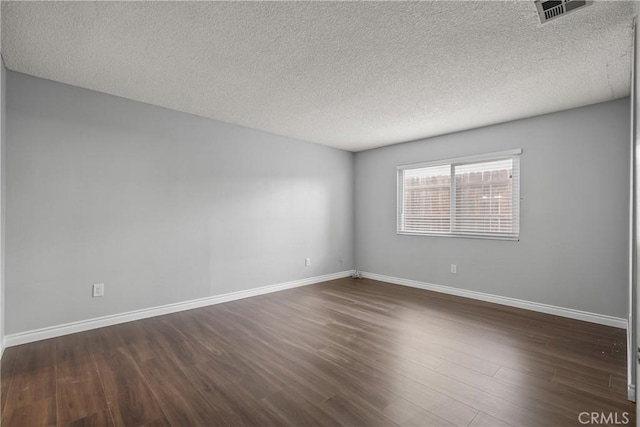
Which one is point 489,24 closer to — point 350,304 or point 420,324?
point 420,324

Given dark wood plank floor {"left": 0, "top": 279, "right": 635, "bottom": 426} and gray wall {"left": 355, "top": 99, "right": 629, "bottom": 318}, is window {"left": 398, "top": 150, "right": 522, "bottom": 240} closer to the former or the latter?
gray wall {"left": 355, "top": 99, "right": 629, "bottom": 318}

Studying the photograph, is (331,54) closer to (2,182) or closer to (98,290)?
(2,182)

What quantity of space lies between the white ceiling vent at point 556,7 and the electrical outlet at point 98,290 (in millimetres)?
4361

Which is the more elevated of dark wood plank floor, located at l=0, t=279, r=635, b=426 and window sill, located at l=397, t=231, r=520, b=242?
window sill, located at l=397, t=231, r=520, b=242

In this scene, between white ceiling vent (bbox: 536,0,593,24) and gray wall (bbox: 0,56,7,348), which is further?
gray wall (bbox: 0,56,7,348)

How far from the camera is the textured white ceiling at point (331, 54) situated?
194 centimetres

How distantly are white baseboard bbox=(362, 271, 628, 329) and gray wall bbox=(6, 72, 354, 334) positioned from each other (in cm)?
193

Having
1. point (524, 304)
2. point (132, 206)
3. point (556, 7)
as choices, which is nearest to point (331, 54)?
point (556, 7)

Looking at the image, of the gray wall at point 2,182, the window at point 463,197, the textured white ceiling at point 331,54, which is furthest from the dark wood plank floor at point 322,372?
the textured white ceiling at point 331,54

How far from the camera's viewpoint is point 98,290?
3172 mm

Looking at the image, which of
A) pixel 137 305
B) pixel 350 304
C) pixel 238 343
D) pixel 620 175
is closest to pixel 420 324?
pixel 350 304

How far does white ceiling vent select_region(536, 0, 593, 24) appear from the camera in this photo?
1.82 m

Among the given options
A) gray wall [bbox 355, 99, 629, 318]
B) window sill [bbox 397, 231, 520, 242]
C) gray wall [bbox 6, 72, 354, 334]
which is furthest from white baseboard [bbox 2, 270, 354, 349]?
gray wall [bbox 355, 99, 629, 318]

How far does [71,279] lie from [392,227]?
4474 mm
